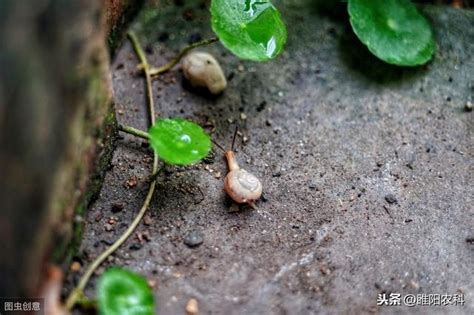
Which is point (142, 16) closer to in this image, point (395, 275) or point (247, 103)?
point (247, 103)

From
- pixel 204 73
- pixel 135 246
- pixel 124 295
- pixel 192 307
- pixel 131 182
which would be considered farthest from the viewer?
pixel 204 73

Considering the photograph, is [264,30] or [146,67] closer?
[264,30]

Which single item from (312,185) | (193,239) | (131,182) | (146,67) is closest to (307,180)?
(312,185)

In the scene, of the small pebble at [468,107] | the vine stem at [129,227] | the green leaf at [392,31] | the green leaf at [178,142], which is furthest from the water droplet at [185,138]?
the small pebble at [468,107]

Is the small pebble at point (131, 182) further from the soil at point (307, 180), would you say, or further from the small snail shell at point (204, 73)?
the small snail shell at point (204, 73)

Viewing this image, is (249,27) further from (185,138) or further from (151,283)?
(151,283)

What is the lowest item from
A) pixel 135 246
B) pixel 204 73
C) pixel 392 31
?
pixel 135 246
